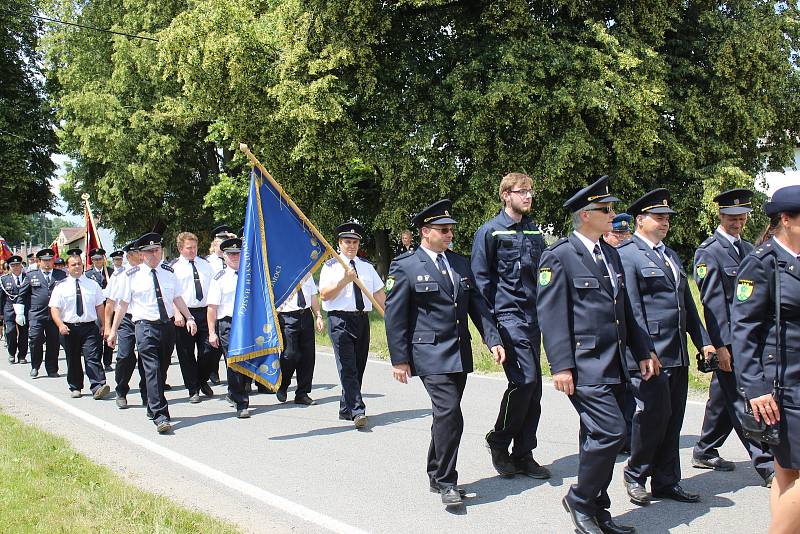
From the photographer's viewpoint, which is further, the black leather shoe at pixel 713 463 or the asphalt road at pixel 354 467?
the black leather shoe at pixel 713 463

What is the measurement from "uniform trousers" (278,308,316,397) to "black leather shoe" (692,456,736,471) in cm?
494

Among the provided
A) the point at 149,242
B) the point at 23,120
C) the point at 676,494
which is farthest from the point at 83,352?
the point at 23,120

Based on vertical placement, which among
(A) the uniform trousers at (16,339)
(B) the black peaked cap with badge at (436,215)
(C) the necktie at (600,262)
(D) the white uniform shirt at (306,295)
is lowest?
(A) the uniform trousers at (16,339)

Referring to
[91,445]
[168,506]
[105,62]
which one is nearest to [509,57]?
[91,445]

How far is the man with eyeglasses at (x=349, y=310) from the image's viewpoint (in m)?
8.30

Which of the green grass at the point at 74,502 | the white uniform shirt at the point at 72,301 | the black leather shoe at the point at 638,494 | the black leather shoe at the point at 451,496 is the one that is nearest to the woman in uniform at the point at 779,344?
the black leather shoe at the point at 638,494

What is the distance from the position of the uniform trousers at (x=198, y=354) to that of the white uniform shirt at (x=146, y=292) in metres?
1.21

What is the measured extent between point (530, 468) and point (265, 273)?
3511mm

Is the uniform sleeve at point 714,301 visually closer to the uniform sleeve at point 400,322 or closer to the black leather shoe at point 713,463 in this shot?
the black leather shoe at point 713,463

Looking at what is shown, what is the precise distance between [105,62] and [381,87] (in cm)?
1826

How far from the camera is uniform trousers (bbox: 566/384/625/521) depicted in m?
4.55

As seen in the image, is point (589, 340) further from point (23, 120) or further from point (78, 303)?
point (23, 120)

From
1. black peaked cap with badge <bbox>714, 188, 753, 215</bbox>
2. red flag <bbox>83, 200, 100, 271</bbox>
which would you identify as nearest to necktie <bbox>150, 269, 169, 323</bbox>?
black peaked cap with badge <bbox>714, 188, 753, 215</bbox>

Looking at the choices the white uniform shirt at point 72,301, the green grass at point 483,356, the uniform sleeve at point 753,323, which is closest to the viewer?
the uniform sleeve at point 753,323
